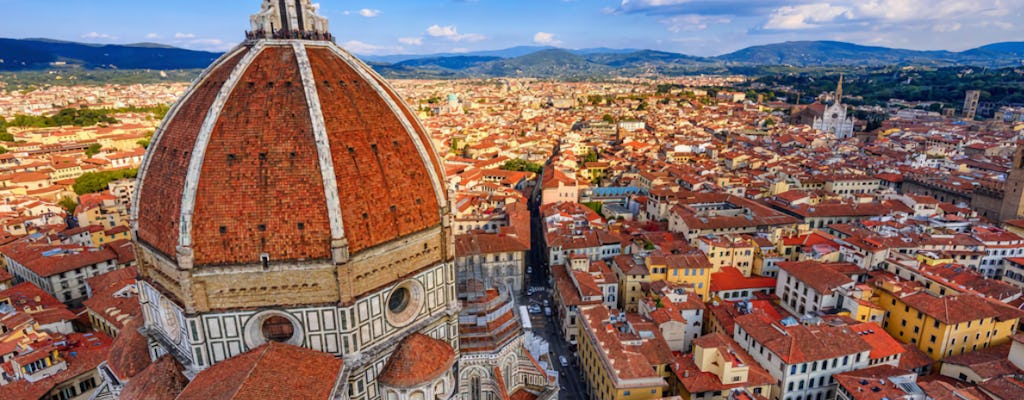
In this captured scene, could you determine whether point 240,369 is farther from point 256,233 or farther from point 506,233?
point 506,233

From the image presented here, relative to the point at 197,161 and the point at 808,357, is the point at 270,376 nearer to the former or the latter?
the point at 197,161

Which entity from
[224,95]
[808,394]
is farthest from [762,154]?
[224,95]

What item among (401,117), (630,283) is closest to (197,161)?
(401,117)

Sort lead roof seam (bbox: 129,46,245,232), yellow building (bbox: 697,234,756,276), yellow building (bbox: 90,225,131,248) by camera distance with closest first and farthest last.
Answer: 1. lead roof seam (bbox: 129,46,245,232)
2. yellow building (bbox: 697,234,756,276)
3. yellow building (bbox: 90,225,131,248)

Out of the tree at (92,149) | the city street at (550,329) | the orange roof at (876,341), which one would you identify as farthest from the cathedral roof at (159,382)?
the tree at (92,149)

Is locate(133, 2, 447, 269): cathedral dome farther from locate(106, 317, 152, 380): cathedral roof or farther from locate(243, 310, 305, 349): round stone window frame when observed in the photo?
locate(106, 317, 152, 380): cathedral roof

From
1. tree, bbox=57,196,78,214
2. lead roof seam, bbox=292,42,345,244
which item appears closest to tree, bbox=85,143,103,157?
tree, bbox=57,196,78,214
